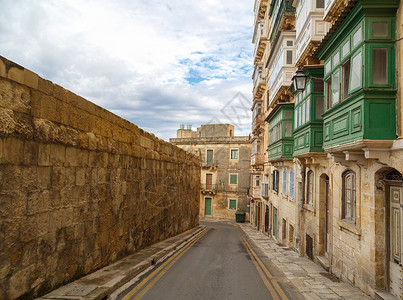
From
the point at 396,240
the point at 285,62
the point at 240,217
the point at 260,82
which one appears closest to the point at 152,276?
the point at 396,240

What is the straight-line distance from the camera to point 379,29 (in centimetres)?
664

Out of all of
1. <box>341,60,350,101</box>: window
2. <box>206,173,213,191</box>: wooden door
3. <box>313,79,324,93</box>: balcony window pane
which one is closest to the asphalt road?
<box>341,60,350,101</box>: window

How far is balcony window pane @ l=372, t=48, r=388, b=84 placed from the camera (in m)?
6.54

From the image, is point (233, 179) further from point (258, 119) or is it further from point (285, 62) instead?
point (285, 62)

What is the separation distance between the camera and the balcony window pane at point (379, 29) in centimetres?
660

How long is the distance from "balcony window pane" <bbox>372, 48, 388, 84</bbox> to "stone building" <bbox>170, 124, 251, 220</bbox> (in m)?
34.3

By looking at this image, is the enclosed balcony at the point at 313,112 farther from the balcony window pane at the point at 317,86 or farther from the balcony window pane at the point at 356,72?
the balcony window pane at the point at 356,72

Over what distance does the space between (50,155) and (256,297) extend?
4.80 m

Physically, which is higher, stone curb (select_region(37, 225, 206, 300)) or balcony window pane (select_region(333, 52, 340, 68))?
balcony window pane (select_region(333, 52, 340, 68))

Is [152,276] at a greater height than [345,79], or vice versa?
[345,79]

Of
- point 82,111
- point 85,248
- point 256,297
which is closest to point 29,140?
point 82,111

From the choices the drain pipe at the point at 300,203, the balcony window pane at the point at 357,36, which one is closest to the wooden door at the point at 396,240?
the balcony window pane at the point at 357,36

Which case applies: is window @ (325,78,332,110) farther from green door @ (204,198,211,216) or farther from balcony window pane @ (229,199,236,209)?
green door @ (204,198,211,216)

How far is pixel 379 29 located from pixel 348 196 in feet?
15.0
